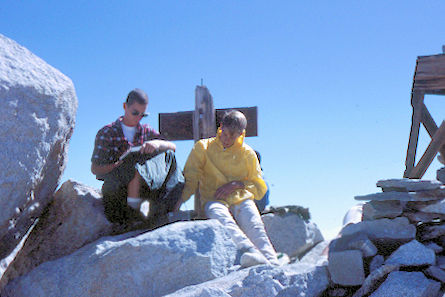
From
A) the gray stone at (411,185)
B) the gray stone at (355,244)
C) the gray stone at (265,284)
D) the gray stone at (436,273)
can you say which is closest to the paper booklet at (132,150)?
the gray stone at (265,284)

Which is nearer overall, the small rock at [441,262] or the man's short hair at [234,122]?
the small rock at [441,262]

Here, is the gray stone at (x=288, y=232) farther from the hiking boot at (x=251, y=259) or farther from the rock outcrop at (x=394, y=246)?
the hiking boot at (x=251, y=259)

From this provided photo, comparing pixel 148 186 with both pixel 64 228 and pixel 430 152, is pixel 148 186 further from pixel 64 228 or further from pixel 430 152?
pixel 430 152

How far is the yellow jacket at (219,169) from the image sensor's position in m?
4.89

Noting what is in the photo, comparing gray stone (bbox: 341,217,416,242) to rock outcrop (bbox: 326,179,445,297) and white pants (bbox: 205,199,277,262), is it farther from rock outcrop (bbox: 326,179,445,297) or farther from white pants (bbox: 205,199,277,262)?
white pants (bbox: 205,199,277,262)

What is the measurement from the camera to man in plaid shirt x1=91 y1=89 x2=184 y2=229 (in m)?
4.33

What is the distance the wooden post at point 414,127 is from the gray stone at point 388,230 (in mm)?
3643

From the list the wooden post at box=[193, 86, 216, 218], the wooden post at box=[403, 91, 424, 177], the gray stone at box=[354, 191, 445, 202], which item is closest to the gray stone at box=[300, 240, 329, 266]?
the wooden post at box=[403, 91, 424, 177]

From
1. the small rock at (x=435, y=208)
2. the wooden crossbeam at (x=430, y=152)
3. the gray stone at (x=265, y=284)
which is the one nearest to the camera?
the gray stone at (x=265, y=284)

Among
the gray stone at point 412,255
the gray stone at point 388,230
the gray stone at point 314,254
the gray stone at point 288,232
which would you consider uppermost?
the gray stone at point 388,230

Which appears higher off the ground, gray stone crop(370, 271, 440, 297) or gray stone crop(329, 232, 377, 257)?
gray stone crop(329, 232, 377, 257)

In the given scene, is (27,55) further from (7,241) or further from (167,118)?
(167,118)

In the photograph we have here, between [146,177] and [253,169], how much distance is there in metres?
1.31

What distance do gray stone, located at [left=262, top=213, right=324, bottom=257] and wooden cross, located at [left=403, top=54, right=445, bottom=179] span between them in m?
2.37
